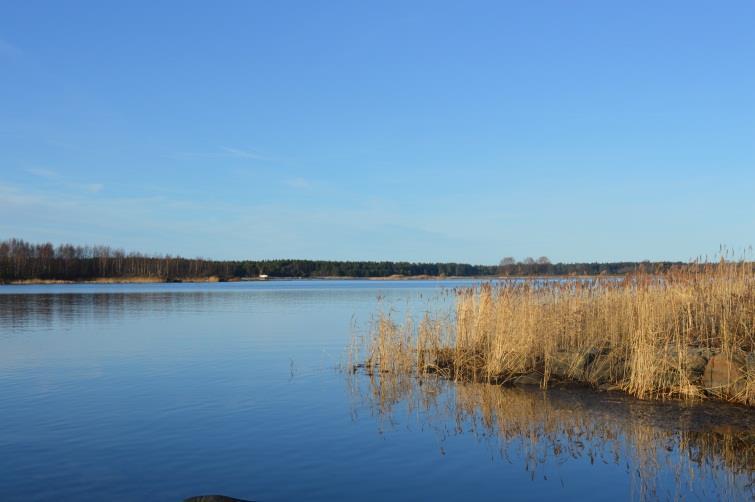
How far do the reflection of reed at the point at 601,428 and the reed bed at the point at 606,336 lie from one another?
2.52 ft

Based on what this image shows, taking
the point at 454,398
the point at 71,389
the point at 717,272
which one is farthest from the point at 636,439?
the point at 71,389

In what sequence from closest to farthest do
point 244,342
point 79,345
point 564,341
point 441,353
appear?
point 564,341
point 441,353
point 79,345
point 244,342

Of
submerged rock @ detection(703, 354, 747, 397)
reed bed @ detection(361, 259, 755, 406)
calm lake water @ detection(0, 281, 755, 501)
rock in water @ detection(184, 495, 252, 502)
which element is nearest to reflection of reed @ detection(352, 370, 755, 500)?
calm lake water @ detection(0, 281, 755, 501)

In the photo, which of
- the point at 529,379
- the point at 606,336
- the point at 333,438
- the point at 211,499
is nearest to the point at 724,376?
the point at 606,336

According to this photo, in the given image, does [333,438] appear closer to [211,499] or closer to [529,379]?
[211,499]

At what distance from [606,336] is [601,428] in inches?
202

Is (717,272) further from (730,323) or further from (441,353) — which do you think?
(441,353)

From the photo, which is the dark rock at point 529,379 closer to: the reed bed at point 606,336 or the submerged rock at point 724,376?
the reed bed at point 606,336

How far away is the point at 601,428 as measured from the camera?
944 centimetres

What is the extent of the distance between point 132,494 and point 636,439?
6.43m

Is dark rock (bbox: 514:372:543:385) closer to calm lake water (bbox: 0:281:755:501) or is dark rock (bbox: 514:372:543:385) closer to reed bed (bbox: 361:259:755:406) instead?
reed bed (bbox: 361:259:755:406)

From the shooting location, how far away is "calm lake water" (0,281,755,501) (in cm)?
718

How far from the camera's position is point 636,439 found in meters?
8.80

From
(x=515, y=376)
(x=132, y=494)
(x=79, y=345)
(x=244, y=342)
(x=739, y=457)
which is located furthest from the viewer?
(x=244, y=342)
